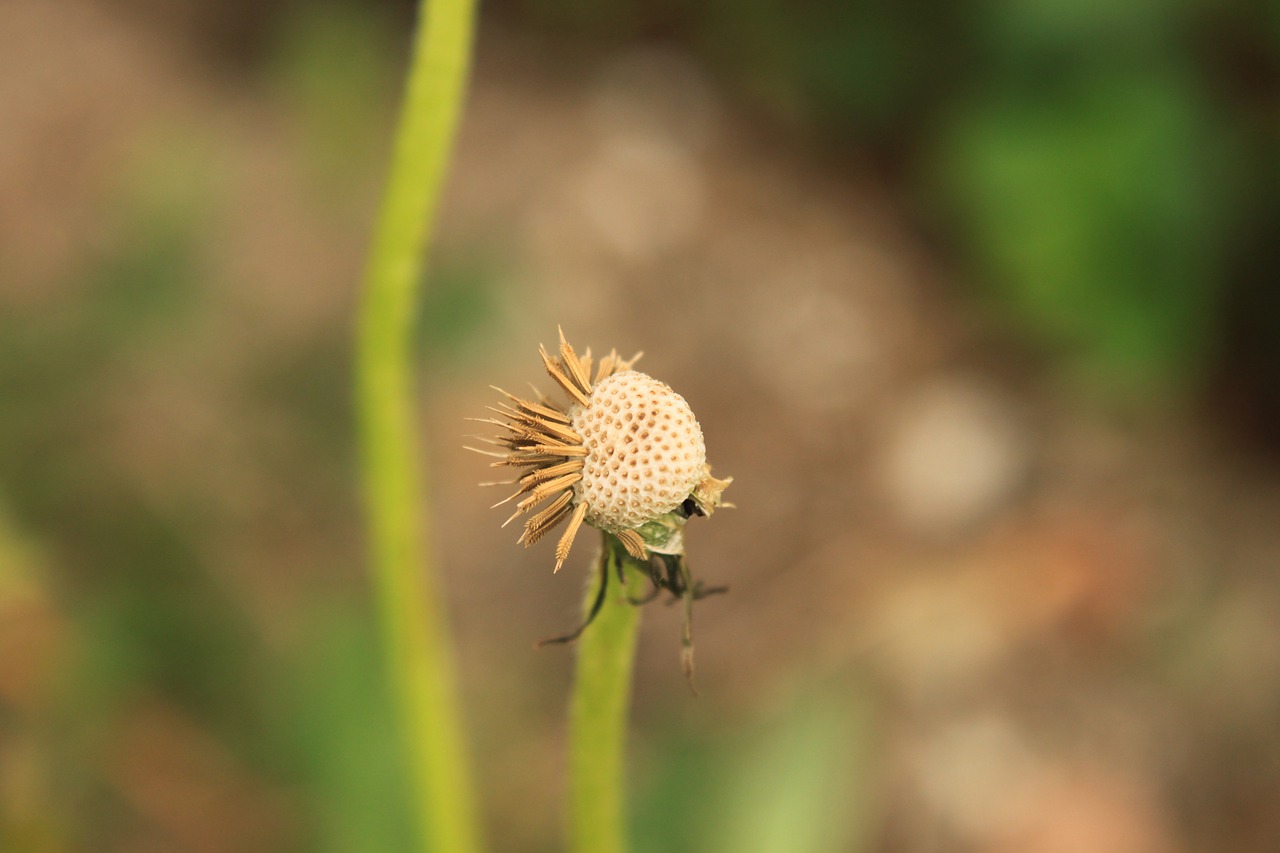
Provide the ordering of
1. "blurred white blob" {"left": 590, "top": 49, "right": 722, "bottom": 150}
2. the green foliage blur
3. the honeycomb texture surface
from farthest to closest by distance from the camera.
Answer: "blurred white blob" {"left": 590, "top": 49, "right": 722, "bottom": 150}, the green foliage blur, the honeycomb texture surface

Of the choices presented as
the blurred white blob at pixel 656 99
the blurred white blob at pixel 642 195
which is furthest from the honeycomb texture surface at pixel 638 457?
the blurred white blob at pixel 656 99

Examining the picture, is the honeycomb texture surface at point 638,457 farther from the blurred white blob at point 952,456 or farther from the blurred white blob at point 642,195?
the blurred white blob at point 642,195

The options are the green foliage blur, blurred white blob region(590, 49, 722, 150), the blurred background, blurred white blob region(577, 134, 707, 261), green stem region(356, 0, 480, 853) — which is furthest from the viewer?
blurred white blob region(590, 49, 722, 150)

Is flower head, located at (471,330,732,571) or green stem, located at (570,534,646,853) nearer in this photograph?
flower head, located at (471,330,732,571)

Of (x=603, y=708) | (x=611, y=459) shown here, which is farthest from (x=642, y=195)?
(x=611, y=459)

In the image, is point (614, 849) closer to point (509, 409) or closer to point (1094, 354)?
point (509, 409)

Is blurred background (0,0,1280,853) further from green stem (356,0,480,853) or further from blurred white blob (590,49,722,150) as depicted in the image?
green stem (356,0,480,853)

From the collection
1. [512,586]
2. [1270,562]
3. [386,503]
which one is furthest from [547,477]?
[1270,562]

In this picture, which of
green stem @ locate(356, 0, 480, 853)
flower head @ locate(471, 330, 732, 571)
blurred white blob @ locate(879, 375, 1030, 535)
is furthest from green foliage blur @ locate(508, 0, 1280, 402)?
flower head @ locate(471, 330, 732, 571)
